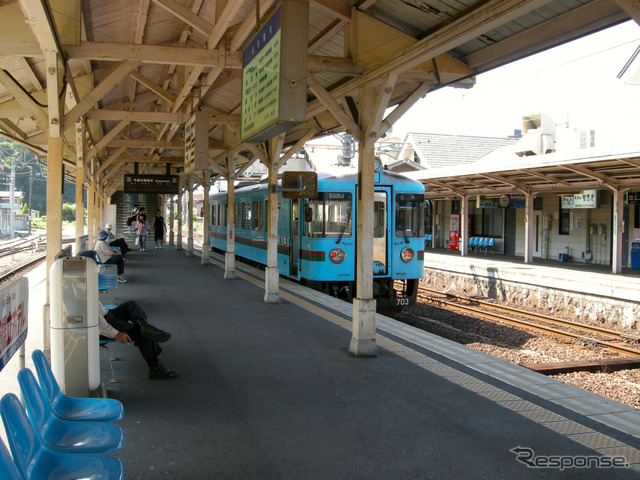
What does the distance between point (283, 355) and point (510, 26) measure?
4077 mm

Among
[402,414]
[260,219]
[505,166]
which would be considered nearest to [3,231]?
[260,219]

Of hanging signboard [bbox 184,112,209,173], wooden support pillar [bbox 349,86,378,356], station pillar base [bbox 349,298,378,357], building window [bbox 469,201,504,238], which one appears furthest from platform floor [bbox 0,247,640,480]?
building window [bbox 469,201,504,238]

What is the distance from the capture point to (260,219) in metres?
15.2

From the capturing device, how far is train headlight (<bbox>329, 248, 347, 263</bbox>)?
35.1 feet

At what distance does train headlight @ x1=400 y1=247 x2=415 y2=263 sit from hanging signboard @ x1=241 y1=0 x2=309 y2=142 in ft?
21.1

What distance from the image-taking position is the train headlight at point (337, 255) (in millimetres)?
10711

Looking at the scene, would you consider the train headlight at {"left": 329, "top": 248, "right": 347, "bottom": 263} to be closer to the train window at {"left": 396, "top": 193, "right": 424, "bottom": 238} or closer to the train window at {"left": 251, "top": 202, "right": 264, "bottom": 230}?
the train window at {"left": 396, "top": 193, "right": 424, "bottom": 238}

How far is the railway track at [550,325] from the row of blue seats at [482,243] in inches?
296

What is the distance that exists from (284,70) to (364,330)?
315cm

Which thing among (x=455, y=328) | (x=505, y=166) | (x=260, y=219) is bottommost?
(x=455, y=328)

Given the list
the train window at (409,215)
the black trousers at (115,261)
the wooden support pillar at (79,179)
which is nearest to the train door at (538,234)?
the train window at (409,215)

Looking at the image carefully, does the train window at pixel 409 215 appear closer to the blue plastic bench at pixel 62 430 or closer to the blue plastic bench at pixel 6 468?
the blue plastic bench at pixel 62 430

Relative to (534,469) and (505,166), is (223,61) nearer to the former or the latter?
(534,469)

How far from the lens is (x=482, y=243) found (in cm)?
2294
